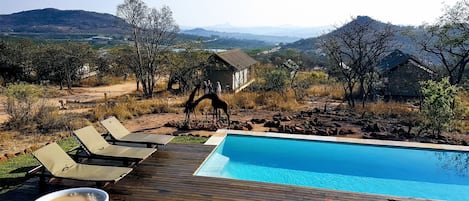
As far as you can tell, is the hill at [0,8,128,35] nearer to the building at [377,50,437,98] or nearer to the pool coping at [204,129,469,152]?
the building at [377,50,437,98]

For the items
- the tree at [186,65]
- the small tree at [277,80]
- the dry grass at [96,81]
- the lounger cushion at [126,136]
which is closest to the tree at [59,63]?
the dry grass at [96,81]

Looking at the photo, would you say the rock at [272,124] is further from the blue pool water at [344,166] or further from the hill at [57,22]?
the hill at [57,22]

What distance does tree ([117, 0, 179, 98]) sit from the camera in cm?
1950

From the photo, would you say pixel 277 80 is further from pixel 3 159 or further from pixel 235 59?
pixel 3 159

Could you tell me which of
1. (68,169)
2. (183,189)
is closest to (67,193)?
(68,169)

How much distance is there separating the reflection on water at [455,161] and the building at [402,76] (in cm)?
1121

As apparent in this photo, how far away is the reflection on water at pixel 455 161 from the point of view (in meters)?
7.08

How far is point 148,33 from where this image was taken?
2014cm

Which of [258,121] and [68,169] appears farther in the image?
[258,121]

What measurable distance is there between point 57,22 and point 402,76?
96395 mm

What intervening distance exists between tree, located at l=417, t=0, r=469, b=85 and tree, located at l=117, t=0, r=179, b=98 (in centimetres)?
1357

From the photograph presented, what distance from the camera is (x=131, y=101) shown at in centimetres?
1413

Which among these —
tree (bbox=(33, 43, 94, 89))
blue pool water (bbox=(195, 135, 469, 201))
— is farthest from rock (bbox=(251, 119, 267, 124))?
tree (bbox=(33, 43, 94, 89))

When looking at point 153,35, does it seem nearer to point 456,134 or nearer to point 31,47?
point 31,47
